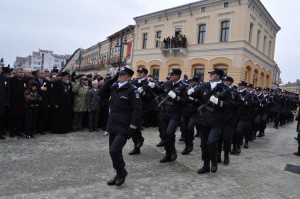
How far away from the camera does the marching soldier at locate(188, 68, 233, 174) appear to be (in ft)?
18.6

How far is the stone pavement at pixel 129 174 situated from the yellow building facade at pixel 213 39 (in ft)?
55.2

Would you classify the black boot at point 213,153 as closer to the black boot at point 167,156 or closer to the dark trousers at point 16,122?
the black boot at point 167,156

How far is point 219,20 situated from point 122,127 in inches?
853

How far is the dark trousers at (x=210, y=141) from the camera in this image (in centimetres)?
564

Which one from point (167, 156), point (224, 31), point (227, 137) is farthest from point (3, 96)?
point (224, 31)

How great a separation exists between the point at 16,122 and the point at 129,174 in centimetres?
439

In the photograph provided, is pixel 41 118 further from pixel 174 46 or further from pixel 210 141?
pixel 174 46

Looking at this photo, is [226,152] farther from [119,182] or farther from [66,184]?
[66,184]

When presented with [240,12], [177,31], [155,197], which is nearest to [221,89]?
[155,197]

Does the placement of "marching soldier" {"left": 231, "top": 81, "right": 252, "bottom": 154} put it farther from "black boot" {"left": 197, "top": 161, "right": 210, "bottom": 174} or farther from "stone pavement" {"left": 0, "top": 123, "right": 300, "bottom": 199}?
"black boot" {"left": 197, "top": 161, "right": 210, "bottom": 174}

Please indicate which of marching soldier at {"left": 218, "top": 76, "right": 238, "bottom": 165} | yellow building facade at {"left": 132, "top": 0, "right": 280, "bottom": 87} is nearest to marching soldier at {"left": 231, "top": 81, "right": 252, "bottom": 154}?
marching soldier at {"left": 218, "top": 76, "right": 238, "bottom": 165}

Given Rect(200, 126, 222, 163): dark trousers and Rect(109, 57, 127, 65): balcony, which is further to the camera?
Rect(109, 57, 127, 65): balcony

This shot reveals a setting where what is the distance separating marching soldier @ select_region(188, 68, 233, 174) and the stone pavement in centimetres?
40

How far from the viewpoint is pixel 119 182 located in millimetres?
4691
